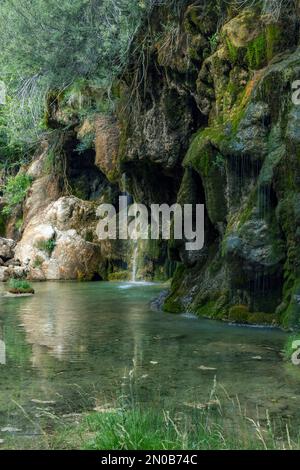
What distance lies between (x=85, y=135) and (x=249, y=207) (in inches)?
487

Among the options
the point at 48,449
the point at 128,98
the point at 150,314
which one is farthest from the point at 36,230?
the point at 48,449

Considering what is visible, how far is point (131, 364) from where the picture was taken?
827cm

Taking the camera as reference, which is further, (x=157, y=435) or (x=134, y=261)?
(x=134, y=261)

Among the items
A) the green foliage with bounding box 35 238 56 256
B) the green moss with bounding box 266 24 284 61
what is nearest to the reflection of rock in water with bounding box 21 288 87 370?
the green moss with bounding box 266 24 284 61

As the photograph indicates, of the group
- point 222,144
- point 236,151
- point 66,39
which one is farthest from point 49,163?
point 236,151

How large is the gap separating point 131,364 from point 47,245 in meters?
18.4

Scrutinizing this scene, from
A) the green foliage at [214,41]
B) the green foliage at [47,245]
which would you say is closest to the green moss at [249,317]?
the green foliage at [214,41]

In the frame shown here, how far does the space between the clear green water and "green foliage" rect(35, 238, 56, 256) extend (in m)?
12.2

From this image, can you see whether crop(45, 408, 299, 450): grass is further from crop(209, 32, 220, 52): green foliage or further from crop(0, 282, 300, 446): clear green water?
crop(209, 32, 220, 52): green foliage

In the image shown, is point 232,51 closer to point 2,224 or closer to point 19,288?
point 19,288

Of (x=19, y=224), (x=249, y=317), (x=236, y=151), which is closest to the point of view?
(x=249, y=317)

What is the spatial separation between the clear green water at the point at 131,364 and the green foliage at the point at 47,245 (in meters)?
12.2

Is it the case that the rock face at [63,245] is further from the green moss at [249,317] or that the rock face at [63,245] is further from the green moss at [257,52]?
the green moss at [257,52]
